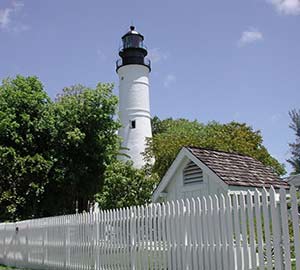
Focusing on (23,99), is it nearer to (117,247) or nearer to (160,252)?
(117,247)

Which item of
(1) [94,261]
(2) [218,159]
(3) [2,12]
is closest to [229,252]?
(1) [94,261]

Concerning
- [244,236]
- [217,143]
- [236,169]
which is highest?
[217,143]

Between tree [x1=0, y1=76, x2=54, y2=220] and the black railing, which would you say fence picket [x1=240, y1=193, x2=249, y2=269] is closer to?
tree [x1=0, y1=76, x2=54, y2=220]

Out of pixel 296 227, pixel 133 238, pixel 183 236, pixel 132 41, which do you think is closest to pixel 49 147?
pixel 133 238

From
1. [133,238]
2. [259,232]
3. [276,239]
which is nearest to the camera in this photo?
[276,239]

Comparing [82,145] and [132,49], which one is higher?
[132,49]

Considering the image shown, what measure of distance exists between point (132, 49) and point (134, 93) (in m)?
3.53

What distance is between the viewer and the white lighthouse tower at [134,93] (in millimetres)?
32469

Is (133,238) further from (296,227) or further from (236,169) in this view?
(236,169)

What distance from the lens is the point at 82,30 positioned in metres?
17.4

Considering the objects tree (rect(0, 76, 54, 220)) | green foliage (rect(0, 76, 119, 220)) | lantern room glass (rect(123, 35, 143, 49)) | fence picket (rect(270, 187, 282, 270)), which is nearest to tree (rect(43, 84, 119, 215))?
green foliage (rect(0, 76, 119, 220))

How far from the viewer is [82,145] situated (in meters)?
19.3

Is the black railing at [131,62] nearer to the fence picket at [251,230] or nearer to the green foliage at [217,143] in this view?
the green foliage at [217,143]

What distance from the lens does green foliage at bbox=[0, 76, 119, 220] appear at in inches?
715
